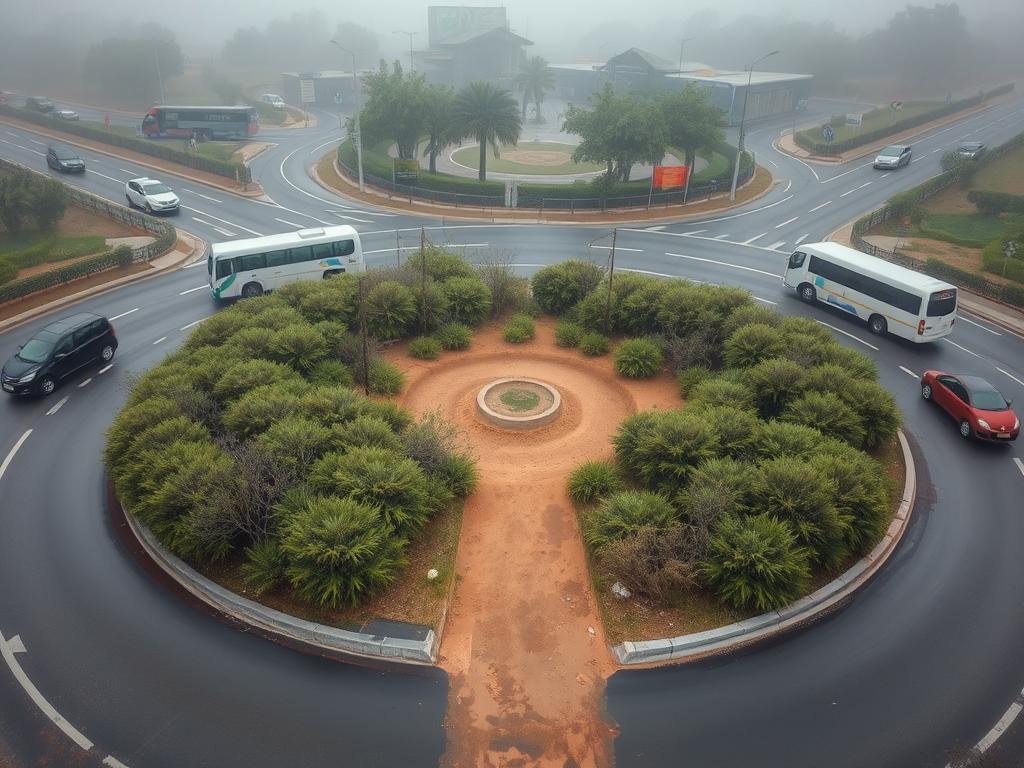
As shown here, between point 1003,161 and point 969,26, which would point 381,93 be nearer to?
point 1003,161

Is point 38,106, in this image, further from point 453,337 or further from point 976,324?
point 976,324

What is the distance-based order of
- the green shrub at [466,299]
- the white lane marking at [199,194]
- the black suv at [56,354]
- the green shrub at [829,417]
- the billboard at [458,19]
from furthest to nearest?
the billboard at [458,19] < the white lane marking at [199,194] < the green shrub at [466,299] < the black suv at [56,354] < the green shrub at [829,417]

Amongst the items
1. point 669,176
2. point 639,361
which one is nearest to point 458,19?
point 669,176

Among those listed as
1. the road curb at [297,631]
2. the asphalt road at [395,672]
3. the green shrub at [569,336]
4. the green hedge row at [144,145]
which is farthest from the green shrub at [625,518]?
the green hedge row at [144,145]

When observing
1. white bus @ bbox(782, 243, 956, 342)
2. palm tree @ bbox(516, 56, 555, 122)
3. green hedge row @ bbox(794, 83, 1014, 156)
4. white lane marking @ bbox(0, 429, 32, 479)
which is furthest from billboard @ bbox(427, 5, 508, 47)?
white lane marking @ bbox(0, 429, 32, 479)

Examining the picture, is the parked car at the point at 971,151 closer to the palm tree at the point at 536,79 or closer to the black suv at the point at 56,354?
the palm tree at the point at 536,79

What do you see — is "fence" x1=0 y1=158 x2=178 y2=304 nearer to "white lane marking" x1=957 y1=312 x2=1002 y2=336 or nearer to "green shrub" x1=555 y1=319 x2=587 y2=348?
"green shrub" x1=555 y1=319 x2=587 y2=348

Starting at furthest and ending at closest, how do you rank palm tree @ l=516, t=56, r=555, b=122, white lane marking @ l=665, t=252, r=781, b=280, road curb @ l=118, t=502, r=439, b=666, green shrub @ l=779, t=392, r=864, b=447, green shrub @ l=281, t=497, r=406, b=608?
palm tree @ l=516, t=56, r=555, b=122
white lane marking @ l=665, t=252, r=781, b=280
green shrub @ l=779, t=392, r=864, b=447
green shrub @ l=281, t=497, r=406, b=608
road curb @ l=118, t=502, r=439, b=666
